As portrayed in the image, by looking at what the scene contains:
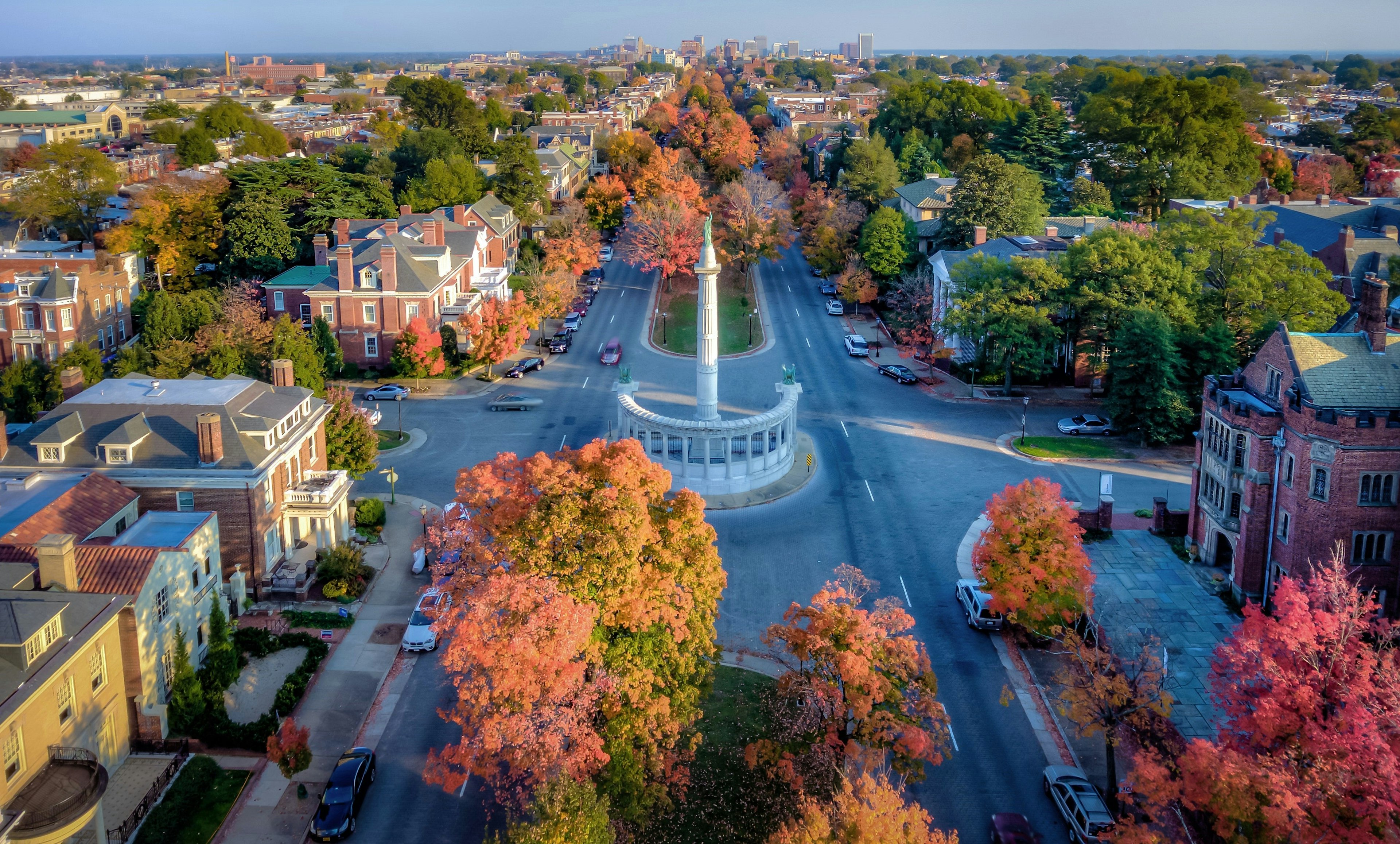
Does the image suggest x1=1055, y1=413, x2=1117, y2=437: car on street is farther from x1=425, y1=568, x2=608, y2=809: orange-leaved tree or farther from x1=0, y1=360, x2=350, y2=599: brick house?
x1=425, y1=568, x2=608, y2=809: orange-leaved tree

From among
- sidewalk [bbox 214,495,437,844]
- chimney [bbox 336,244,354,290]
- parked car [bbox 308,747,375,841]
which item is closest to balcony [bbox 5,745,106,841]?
sidewalk [bbox 214,495,437,844]

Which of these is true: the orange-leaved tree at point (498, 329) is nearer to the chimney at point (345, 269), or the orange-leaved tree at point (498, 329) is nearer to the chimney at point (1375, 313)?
the chimney at point (345, 269)

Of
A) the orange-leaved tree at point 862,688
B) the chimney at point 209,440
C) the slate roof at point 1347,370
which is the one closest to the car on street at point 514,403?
the chimney at point 209,440

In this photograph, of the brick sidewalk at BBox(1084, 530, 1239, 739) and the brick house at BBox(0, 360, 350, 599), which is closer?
the brick sidewalk at BBox(1084, 530, 1239, 739)

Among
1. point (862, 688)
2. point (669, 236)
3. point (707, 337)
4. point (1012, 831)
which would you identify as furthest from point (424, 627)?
point (669, 236)

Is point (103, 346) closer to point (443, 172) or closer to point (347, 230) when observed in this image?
A: point (347, 230)

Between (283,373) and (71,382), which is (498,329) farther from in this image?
(71,382)
